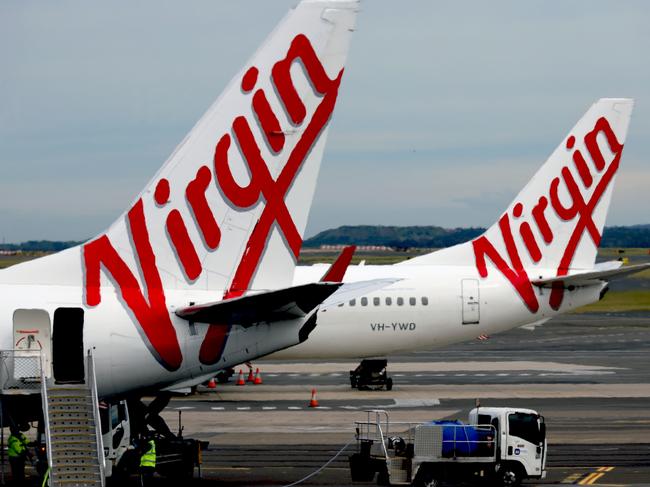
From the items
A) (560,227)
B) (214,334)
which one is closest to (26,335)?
(214,334)

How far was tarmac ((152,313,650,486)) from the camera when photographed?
33.1m

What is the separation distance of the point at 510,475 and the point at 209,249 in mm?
9287

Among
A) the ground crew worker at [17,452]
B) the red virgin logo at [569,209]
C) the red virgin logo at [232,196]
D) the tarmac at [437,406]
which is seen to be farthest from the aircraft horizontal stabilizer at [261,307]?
the red virgin logo at [569,209]

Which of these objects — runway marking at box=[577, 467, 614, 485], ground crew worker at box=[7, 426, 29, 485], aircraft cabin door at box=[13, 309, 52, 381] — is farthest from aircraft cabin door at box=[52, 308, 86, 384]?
runway marking at box=[577, 467, 614, 485]

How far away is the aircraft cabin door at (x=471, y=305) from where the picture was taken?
165 ft

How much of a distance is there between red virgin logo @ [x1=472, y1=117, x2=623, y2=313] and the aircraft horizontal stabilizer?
89.1ft

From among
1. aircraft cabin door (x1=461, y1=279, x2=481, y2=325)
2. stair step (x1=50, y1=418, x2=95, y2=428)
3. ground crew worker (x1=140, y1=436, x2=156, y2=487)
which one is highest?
aircraft cabin door (x1=461, y1=279, x2=481, y2=325)

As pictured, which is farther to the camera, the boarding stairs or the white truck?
the white truck

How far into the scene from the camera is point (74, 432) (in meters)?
25.0

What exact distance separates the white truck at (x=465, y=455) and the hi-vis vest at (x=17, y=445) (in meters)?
7.99

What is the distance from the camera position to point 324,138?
26.6 meters

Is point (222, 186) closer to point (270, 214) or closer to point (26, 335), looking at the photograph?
point (270, 214)

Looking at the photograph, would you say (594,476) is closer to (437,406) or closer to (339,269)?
(339,269)

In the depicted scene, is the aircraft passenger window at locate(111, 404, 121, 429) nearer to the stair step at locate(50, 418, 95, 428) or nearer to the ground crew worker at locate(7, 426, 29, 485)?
the ground crew worker at locate(7, 426, 29, 485)
